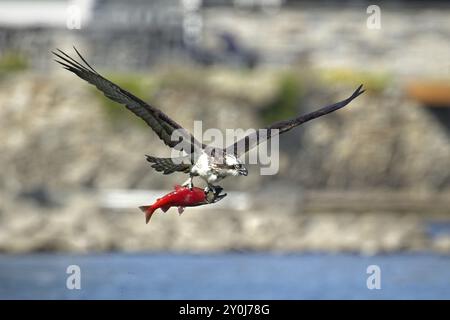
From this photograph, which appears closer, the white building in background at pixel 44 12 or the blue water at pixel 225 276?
the blue water at pixel 225 276

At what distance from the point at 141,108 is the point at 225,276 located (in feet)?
29.5

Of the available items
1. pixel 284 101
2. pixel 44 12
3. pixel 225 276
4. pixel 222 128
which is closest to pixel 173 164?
pixel 225 276

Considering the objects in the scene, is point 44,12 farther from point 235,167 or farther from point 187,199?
point 235,167

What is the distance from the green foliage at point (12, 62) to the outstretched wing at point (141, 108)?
18.5 m

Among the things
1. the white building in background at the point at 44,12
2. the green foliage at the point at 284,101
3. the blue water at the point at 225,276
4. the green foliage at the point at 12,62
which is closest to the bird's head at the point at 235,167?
the blue water at the point at 225,276

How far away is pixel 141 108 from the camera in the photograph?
1343 cm

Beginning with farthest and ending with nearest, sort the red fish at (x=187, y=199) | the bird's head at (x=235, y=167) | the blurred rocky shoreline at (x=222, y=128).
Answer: the blurred rocky shoreline at (x=222, y=128) → the red fish at (x=187, y=199) → the bird's head at (x=235, y=167)

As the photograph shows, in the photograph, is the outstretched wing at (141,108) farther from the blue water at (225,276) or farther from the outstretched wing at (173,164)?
the blue water at (225,276)

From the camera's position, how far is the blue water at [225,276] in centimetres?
2036

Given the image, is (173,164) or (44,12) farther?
(44,12)

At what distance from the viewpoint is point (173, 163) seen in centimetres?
1345
